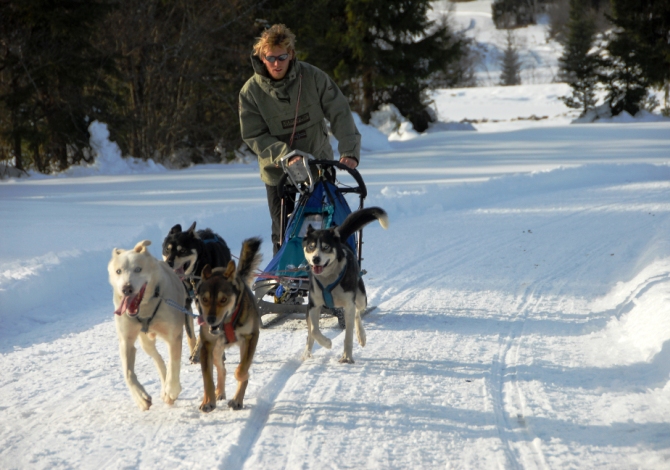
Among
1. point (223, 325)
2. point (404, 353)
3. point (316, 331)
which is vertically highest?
point (223, 325)

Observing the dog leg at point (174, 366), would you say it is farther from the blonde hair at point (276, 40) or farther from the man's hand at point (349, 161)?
the blonde hair at point (276, 40)

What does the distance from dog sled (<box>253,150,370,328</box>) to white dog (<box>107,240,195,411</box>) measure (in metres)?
1.62

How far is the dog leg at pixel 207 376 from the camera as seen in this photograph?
3.68m

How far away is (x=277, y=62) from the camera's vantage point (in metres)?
5.29

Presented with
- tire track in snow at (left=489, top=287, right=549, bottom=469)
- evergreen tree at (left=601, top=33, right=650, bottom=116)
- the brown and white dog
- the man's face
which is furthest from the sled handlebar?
evergreen tree at (left=601, top=33, right=650, bottom=116)


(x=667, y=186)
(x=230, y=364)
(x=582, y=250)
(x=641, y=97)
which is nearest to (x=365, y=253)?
(x=582, y=250)

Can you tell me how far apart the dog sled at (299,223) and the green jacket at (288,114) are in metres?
0.19

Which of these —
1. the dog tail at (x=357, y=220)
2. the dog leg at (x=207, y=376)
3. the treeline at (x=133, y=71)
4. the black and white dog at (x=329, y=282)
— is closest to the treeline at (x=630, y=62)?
the treeline at (x=133, y=71)

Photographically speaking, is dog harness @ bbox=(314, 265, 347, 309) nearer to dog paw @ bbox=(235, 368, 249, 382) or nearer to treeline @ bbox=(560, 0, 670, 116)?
dog paw @ bbox=(235, 368, 249, 382)

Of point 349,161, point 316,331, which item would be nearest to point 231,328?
point 316,331

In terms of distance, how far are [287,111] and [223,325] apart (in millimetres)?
2459

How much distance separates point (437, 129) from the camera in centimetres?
3191

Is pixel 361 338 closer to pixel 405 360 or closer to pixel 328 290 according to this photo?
pixel 405 360

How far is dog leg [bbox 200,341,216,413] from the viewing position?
3.68 meters
